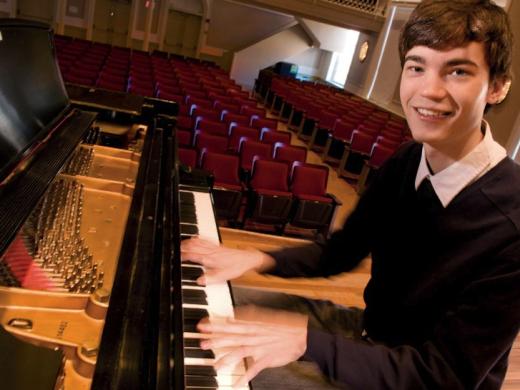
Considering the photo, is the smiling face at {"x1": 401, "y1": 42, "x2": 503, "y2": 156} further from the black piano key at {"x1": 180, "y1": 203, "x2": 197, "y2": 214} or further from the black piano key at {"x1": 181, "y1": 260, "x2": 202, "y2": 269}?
the black piano key at {"x1": 180, "y1": 203, "x2": 197, "y2": 214}

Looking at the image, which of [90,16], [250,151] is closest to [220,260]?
[250,151]

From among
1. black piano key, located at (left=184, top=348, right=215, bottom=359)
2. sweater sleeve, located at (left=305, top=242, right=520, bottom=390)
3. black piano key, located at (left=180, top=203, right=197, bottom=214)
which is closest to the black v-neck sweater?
sweater sleeve, located at (left=305, top=242, right=520, bottom=390)

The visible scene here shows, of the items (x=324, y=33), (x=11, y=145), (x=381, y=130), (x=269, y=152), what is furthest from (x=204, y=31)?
(x=11, y=145)

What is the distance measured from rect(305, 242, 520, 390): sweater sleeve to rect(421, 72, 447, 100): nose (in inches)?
15.7

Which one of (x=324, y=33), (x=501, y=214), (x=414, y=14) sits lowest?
(x=501, y=214)

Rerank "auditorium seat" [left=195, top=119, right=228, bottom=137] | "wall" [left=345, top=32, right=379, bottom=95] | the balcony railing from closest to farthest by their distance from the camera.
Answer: "auditorium seat" [left=195, top=119, right=228, bottom=137], the balcony railing, "wall" [left=345, top=32, right=379, bottom=95]

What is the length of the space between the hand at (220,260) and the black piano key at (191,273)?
0.9 inches

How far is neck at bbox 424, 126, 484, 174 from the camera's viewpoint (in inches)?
47.1

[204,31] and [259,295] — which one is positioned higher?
[204,31]

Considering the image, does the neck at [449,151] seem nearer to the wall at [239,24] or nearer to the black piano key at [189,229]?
the black piano key at [189,229]

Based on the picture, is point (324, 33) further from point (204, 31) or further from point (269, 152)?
point (269, 152)

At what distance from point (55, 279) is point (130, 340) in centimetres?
61

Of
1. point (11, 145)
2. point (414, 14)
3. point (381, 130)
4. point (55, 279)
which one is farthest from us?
point (381, 130)

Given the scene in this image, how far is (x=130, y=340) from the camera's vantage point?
987 millimetres
